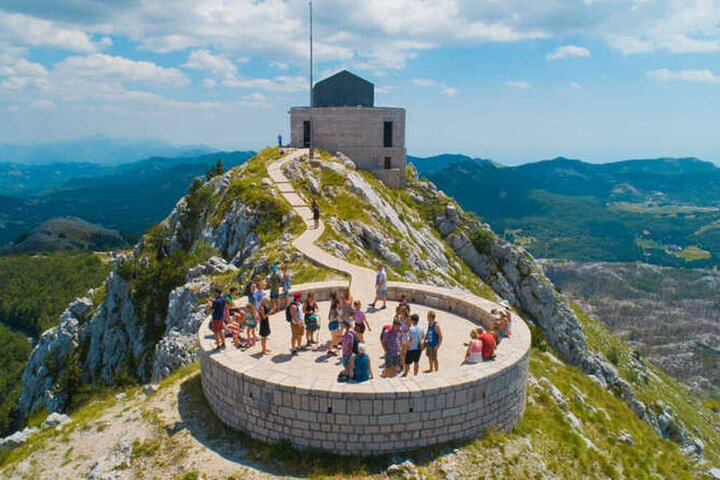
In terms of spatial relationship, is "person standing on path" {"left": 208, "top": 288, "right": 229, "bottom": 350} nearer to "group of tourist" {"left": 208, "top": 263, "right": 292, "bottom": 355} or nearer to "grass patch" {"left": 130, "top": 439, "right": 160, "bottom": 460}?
"group of tourist" {"left": 208, "top": 263, "right": 292, "bottom": 355}

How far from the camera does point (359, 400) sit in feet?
40.8

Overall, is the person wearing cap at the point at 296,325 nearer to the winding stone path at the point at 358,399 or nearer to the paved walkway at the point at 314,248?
the winding stone path at the point at 358,399

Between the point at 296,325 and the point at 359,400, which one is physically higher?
the point at 296,325

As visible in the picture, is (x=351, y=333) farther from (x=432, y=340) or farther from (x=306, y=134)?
(x=306, y=134)

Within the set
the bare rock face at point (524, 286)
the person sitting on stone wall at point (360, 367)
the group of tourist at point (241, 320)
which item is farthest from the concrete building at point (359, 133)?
the person sitting on stone wall at point (360, 367)

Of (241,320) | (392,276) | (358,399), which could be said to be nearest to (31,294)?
(392,276)

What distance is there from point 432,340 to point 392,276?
14.6m

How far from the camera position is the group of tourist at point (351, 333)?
14156 millimetres

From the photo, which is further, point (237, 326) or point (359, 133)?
point (359, 133)

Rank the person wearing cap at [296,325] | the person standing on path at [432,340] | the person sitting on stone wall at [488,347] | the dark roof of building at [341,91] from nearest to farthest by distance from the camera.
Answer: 1. the person standing on path at [432,340]
2. the person sitting on stone wall at [488,347]
3. the person wearing cap at [296,325]
4. the dark roof of building at [341,91]

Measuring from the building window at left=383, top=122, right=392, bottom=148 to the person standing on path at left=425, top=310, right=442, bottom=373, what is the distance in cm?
4331

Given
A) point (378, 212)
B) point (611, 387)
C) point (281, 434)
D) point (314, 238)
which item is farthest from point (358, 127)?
point (281, 434)

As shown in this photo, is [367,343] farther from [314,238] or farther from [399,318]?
[314,238]

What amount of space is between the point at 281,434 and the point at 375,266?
18.2 meters
